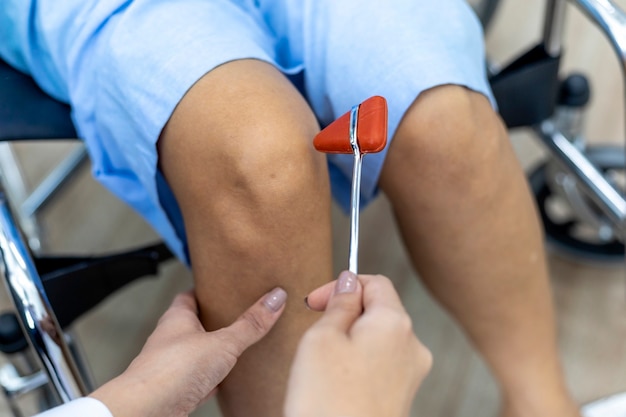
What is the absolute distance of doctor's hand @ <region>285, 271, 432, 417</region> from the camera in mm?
400

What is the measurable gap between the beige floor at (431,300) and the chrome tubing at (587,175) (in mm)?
197

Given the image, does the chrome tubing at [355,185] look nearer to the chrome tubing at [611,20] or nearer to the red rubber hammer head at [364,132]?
the red rubber hammer head at [364,132]

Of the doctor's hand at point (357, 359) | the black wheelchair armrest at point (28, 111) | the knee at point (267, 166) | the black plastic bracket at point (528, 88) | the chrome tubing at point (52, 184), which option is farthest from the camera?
the chrome tubing at point (52, 184)

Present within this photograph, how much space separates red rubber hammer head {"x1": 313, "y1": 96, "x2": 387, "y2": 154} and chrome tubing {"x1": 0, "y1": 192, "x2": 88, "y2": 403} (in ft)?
0.79

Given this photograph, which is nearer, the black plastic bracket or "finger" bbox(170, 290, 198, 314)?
"finger" bbox(170, 290, 198, 314)

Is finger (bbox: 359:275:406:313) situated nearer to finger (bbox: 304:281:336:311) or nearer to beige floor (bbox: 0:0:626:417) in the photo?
finger (bbox: 304:281:336:311)

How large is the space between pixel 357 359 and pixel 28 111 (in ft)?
1.38

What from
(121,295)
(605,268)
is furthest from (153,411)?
(605,268)

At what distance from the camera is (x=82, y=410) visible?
458mm

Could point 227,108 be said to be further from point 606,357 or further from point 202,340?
point 606,357

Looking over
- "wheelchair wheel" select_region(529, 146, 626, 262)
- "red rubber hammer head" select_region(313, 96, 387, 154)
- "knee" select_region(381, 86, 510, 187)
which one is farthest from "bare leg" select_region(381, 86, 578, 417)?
"wheelchair wheel" select_region(529, 146, 626, 262)

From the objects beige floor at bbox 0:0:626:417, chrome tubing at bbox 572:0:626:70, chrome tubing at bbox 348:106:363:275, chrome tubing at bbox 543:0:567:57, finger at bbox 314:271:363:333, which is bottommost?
beige floor at bbox 0:0:626:417

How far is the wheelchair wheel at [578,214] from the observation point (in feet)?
3.04

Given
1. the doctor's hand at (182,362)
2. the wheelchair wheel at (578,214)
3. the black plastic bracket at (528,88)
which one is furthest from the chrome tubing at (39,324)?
the wheelchair wheel at (578,214)
